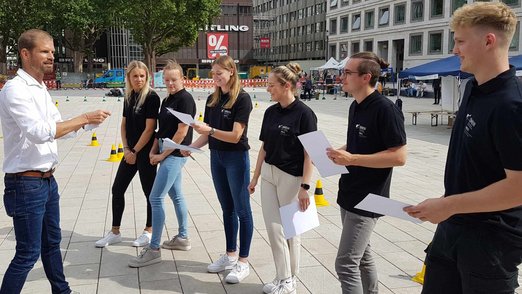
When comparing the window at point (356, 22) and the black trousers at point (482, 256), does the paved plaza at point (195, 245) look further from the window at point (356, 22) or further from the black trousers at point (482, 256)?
the window at point (356, 22)

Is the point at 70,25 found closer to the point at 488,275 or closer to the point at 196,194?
the point at 196,194

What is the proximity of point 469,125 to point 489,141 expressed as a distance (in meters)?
0.14

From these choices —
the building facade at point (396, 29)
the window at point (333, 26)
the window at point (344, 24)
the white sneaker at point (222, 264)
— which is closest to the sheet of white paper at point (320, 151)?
the white sneaker at point (222, 264)

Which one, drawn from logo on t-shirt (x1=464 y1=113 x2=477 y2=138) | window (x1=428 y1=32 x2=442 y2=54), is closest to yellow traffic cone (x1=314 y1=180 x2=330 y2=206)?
logo on t-shirt (x1=464 y1=113 x2=477 y2=138)

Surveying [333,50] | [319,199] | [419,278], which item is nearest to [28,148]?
[419,278]

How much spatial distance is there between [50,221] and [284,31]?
91773mm

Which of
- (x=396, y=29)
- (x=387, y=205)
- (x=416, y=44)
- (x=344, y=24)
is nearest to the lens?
(x=387, y=205)

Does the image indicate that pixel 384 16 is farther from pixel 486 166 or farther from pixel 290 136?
pixel 486 166

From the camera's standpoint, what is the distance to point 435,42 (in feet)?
165

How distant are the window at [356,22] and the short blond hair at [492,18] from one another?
210 feet

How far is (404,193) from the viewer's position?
7.51 meters

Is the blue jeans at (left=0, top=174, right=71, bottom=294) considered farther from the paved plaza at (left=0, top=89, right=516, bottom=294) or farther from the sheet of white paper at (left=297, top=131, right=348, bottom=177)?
the sheet of white paper at (left=297, top=131, right=348, bottom=177)

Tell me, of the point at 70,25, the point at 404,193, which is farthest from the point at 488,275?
the point at 70,25

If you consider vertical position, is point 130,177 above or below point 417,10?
below
